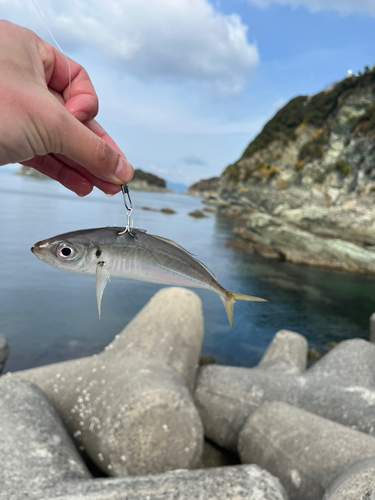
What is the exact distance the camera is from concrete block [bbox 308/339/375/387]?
654cm

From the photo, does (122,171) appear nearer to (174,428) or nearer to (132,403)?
(132,403)

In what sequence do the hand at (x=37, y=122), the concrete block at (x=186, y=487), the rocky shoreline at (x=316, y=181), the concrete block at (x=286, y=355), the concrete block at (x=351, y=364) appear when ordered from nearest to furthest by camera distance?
the hand at (x=37, y=122)
the concrete block at (x=186, y=487)
the concrete block at (x=351, y=364)
the concrete block at (x=286, y=355)
the rocky shoreline at (x=316, y=181)

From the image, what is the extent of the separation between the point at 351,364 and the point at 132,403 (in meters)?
4.90

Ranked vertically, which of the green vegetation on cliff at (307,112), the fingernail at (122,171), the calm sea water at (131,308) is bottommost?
the calm sea water at (131,308)

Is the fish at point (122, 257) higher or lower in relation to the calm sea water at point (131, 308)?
higher

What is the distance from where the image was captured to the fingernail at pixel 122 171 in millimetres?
A: 1960

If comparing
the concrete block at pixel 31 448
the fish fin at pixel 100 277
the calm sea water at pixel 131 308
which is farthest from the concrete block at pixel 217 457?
the fish fin at pixel 100 277

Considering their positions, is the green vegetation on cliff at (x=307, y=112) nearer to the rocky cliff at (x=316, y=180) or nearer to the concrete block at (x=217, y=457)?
the rocky cliff at (x=316, y=180)

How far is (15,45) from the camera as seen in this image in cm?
175

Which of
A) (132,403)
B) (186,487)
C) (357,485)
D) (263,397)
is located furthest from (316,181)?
(186,487)

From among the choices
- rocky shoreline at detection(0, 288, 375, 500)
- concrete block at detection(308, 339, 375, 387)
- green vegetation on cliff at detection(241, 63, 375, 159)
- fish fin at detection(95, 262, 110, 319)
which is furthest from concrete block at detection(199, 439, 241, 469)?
green vegetation on cliff at detection(241, 63, 375, 159)

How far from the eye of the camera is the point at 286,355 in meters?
7.67

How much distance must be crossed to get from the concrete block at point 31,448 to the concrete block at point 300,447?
7.04 feet

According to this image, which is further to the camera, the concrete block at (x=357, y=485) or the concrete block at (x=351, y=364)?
the concrete block at (x=351, y=364)
